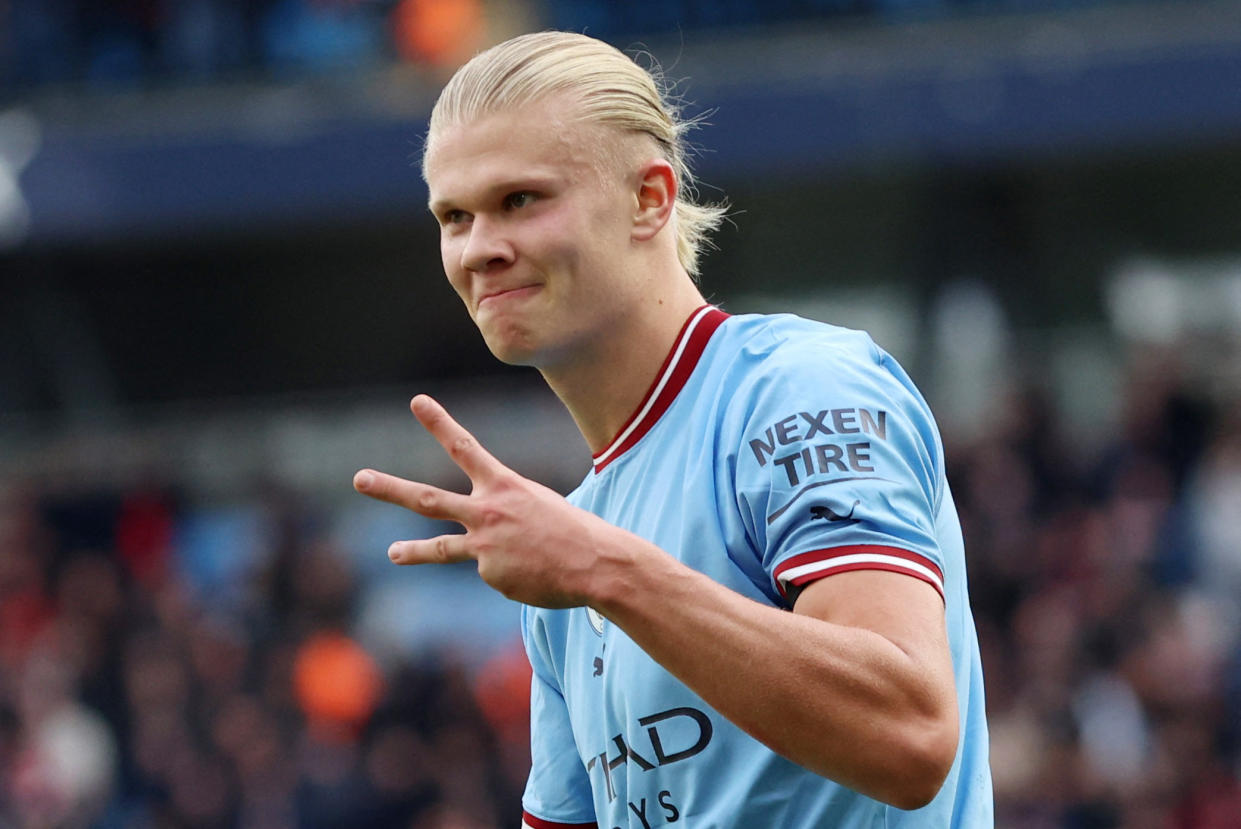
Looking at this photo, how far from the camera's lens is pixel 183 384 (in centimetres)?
1441

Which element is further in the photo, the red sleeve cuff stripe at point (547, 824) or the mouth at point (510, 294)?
the red sleeve cuff stripe at point (547, 824)

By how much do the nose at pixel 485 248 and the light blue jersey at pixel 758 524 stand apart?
1.12ft

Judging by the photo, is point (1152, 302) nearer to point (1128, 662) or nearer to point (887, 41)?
point (887, 41)

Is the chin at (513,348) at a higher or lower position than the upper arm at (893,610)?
higher

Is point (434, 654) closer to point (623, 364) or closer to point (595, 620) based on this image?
point (595, 620)

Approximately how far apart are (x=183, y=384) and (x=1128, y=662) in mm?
8828

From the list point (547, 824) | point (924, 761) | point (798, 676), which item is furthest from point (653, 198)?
point (547, 824)

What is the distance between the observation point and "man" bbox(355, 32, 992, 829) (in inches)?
83.4

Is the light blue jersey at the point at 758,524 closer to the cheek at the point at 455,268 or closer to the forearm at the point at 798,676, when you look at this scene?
the forearm at the point at 798,676

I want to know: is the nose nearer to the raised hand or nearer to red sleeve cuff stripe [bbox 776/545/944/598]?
the raised hand

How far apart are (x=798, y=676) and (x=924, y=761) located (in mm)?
190

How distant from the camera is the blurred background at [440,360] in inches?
348

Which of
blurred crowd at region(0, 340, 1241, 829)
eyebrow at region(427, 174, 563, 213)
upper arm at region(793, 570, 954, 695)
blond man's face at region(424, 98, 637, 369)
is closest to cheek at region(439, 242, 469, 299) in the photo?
blond man's face at region(424, 98, 637, 369)

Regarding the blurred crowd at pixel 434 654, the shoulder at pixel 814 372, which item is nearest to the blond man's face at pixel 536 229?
the shoulder at pixel 814 372
